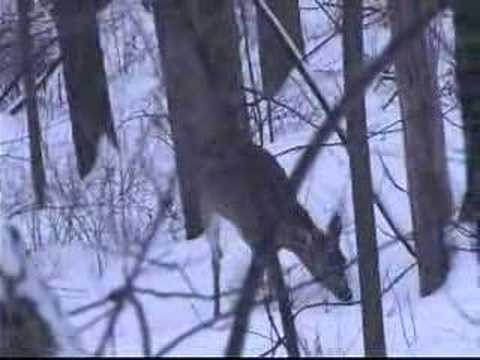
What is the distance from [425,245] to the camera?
7824 mm

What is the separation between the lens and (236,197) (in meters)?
7.74

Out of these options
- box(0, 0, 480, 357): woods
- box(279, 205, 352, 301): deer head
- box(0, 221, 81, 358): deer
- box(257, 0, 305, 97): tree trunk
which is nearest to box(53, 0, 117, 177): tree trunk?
box(0, 0, 480, 357): woods

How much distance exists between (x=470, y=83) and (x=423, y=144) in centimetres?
268

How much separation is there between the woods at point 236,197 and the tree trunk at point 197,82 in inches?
1.2

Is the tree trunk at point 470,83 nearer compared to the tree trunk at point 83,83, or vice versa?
the tree trunk at point 470,83

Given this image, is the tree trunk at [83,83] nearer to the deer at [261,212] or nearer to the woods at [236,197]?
the woods at [236,197]

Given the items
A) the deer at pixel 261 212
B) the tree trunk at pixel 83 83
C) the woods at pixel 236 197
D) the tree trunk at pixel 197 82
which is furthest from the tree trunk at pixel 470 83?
the tree trunk at pixel 83 83

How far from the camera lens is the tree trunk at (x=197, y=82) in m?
4.81

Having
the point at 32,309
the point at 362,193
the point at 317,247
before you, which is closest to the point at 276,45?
the point at 317,247

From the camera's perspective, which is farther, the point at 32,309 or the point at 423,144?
the point at 423,144

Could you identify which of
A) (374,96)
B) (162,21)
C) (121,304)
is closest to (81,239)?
(162,21)

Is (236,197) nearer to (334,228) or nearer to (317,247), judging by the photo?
(334,228)

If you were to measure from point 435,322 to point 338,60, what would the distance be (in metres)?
8.24

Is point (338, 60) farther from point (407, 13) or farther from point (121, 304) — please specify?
point (121, 304)
